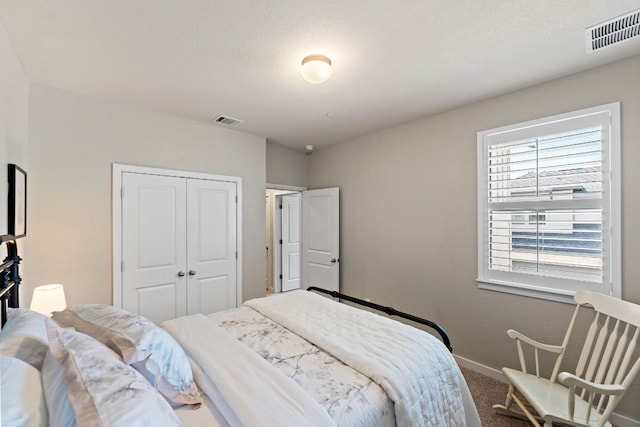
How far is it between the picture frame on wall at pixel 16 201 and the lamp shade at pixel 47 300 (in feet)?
1.34

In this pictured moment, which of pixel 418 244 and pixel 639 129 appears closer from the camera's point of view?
pixel 639 129

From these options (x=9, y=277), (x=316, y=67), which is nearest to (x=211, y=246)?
(x=9, y=277)

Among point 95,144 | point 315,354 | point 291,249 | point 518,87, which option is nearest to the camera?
point 315,354

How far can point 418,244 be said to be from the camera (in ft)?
10.4

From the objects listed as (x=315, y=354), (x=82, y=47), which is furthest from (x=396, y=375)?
(x=82, y=47)

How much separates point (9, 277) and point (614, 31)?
12.4ft

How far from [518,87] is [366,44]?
1.52 m

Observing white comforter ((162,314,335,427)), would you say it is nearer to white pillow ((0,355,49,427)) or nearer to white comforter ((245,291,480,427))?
white comforter ((245,291,480,427))

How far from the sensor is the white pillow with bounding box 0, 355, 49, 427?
715mm

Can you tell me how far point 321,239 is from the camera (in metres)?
4.25

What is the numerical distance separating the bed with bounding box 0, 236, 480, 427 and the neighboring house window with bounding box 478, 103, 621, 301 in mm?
1355

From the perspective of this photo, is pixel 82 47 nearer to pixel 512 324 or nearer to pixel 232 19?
pixel 232 19

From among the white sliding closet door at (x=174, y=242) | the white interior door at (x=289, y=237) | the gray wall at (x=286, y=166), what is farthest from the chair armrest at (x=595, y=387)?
the white interior door at (x=289, y=237)

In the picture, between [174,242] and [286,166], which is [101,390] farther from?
[286,166]
